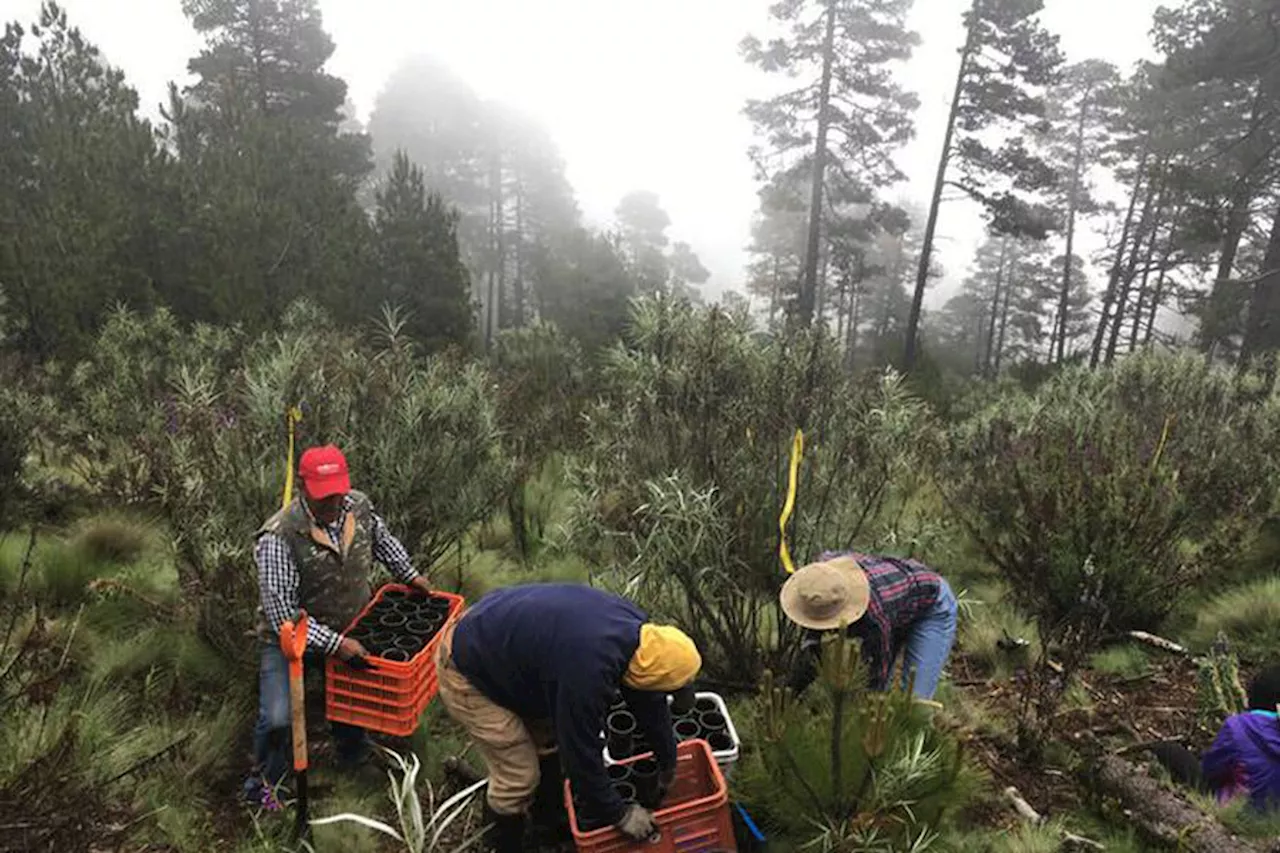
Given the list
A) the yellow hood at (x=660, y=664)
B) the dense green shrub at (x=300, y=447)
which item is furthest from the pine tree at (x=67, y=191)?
the yellow hood at (x=660, y=664)

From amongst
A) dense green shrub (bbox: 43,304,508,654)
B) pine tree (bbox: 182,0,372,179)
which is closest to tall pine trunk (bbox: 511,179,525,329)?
pine tree (bbox: 182,0,372,179)

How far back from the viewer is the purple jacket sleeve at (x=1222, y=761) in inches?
122

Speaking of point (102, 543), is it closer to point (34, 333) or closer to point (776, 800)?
point (776, 800)

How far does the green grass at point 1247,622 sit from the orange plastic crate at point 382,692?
5.01 meters

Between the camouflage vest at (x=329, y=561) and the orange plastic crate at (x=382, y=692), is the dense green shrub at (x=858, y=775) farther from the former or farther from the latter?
the camouflage vest at (x=329, y=561)

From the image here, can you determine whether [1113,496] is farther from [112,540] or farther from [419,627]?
[112,540]

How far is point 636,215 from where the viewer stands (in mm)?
42875

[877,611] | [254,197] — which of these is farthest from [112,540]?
[254,197]

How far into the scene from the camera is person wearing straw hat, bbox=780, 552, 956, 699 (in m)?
2.87

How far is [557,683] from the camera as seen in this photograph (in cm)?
233

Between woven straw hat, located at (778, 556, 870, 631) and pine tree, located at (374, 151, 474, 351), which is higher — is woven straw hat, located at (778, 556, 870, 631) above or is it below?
below

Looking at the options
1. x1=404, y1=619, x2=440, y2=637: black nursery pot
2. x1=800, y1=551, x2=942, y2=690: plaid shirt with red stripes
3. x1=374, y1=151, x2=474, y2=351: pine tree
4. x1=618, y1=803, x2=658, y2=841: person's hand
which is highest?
x1=374, y1=151, x2=474, y2=351: pine tree

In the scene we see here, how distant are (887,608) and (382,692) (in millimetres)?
2092

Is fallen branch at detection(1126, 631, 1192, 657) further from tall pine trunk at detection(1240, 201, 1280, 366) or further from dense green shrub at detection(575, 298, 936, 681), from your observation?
tall pine trunk at detection(1240, 201, 1280, 366)
